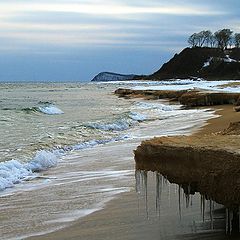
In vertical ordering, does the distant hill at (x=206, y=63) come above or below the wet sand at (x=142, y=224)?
above

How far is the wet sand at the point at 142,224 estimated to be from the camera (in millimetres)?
6523

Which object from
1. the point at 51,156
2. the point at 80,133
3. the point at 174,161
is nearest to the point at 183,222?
the point at 174,161

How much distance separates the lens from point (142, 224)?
7023mm

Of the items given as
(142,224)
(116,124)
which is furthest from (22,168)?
(116,124)

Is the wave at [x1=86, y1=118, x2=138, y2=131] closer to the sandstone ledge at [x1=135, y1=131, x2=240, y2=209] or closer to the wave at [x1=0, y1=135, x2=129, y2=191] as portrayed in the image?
the wave at [x1=0, y1=135, x2=129, y2=191]

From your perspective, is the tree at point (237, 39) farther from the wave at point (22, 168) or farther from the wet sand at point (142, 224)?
the wet sand at point (142, 224)

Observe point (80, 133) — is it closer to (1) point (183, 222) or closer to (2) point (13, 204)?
(2) point (13, 204)

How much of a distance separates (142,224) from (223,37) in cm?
18537

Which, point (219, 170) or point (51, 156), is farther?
point (51, 156)

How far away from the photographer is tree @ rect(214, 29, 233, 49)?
181250 millimetres

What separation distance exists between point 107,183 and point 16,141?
32.1 ft

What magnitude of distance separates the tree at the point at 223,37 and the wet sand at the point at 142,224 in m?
179

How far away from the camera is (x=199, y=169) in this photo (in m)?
5.95

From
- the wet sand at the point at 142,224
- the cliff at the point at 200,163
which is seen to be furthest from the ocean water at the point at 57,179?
the cliff at the point at 200,163
